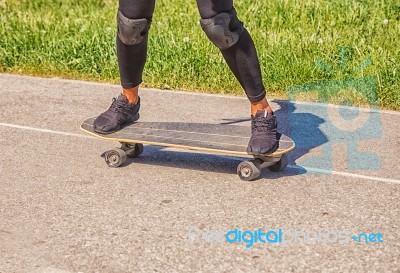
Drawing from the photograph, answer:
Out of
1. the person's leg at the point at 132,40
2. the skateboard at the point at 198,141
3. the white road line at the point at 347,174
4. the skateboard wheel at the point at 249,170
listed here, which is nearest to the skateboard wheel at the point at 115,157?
the skateboard at the point at 198,141

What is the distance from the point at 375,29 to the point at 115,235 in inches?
232

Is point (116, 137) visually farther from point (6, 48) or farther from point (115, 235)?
point (6, 48)

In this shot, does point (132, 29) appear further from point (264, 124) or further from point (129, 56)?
point (264, 124)

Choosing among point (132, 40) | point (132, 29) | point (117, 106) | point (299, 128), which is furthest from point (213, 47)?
point (132, 29)

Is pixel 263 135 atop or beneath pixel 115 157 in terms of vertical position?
atop

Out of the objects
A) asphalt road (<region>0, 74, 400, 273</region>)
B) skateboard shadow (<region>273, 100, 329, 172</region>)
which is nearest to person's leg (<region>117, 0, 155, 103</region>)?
asphalt road (<region>0, 74, 400, 273</region>)

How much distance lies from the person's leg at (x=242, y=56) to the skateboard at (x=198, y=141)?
103 mm

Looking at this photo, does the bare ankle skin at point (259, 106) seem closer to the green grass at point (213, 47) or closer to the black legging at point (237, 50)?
the black legging at point (237, 50)

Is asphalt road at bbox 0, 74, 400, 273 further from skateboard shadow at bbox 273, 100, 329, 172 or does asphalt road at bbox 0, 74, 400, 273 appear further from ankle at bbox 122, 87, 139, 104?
ankle at bbox 122, 87, 139, 104

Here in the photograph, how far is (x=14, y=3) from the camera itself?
1291 cm

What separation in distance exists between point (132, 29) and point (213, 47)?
3596mm

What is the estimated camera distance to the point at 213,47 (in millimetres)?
9938

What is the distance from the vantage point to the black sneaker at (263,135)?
6199mm

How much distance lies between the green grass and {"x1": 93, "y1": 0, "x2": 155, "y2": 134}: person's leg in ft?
8.11
